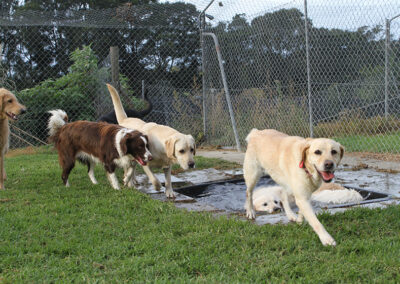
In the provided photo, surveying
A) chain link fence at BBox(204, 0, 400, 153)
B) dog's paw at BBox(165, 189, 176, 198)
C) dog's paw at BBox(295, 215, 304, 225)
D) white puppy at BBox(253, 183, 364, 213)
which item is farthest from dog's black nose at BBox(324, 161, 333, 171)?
chain link fence at BBox(204, 0, 400, 153)

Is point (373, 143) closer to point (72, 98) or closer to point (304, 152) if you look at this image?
point (304, 152)

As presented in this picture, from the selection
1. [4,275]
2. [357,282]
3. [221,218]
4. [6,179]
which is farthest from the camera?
[6,179]

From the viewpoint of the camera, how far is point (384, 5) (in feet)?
20.3

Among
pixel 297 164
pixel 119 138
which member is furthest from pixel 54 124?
pixel 297 164

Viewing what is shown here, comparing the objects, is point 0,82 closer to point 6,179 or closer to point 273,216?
point 6,179

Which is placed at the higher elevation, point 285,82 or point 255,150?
point 285,82

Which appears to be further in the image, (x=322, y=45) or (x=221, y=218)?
(x=322, y=45)

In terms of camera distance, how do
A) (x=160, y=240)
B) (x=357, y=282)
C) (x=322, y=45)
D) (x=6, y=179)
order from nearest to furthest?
(x=357, y=282) < (x=160, y=240) < (x=6, y=179) < (x=322, y=45)

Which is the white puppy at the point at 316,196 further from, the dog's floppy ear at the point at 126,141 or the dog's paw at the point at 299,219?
the dog's floppy ear at the point at 126,141

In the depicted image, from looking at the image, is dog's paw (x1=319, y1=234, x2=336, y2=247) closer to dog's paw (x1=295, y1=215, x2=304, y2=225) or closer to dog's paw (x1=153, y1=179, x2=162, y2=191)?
dog's paw (x1=295, y1=215, x2=304, y2=225)

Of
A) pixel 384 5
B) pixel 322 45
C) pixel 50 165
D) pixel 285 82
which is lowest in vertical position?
pixel 50 165

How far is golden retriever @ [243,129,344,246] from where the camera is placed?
10.1 feet

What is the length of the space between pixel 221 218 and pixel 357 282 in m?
1.49

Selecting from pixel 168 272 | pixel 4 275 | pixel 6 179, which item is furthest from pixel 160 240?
pixel 6 179
